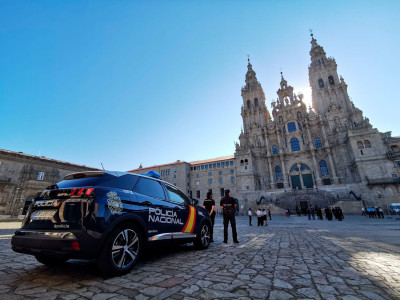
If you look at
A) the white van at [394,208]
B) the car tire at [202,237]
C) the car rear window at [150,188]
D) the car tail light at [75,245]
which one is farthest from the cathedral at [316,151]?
the car tail light at [75,245]

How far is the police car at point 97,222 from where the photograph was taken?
8.11ft

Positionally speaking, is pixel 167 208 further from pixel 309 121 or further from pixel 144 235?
pixel 309 121

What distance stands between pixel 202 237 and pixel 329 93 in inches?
1895

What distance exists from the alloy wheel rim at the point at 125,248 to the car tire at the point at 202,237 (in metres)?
2.19

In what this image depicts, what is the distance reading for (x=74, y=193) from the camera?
9.02 ft

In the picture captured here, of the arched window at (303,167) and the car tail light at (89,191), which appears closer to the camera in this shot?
the car tail light at (89,191)

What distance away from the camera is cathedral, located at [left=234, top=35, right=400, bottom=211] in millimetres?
27859

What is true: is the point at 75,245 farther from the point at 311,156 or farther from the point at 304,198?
the point at 311,156

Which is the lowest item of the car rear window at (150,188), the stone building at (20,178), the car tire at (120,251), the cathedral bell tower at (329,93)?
A: the car tire at (120,251)

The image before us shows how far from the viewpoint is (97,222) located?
2594mm

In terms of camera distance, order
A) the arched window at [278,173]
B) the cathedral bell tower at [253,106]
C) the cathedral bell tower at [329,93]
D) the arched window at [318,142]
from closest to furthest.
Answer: the cathedral bell tower at [329,93]
the arched window at [318,142]
the arched window at [278,173]
the cathedral bell tower at [253,106]

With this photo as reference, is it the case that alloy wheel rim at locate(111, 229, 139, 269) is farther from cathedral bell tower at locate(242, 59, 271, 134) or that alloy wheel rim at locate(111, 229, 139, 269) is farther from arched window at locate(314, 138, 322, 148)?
cathedral bell tower at locate(242, 59, 271, 134)

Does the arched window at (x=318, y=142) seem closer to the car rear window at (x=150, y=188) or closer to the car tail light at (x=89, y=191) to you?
the car rear window at (x=150, y=188)

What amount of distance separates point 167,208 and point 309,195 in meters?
33.2
